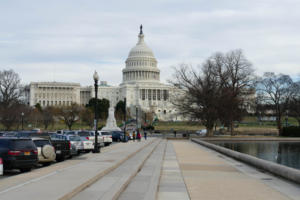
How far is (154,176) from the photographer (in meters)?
15.8

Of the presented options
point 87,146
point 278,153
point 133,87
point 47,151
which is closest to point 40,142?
point 47,151

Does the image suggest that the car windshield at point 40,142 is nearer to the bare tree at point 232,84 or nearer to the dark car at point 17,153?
the dark car at point 17,153

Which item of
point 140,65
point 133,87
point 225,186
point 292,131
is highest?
point 140,65

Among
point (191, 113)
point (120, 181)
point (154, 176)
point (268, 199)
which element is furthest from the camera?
point (191, 113)

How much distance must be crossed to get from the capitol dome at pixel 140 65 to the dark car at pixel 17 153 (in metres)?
173

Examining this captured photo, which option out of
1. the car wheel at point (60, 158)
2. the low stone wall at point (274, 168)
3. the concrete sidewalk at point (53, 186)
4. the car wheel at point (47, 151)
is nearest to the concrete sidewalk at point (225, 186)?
the low stone wall at point (274, 168)

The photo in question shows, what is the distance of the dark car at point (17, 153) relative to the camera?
1630 cm

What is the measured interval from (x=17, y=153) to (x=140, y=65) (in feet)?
576

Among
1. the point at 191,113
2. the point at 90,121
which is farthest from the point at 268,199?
the point at 90,121

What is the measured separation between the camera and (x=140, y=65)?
627ft

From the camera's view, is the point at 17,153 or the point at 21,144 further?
the point at 21,144

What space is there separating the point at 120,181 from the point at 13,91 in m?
77.8

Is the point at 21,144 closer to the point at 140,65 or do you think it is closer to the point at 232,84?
the point at 232,84

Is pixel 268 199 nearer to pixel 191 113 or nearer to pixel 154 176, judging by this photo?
pixel 154 176
